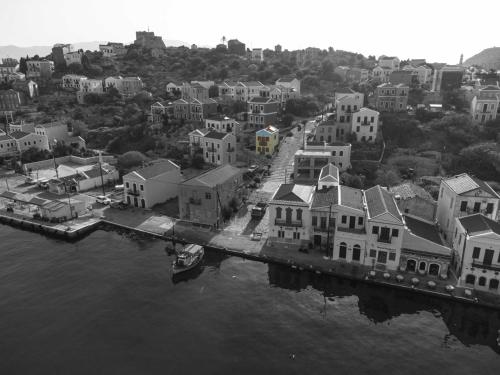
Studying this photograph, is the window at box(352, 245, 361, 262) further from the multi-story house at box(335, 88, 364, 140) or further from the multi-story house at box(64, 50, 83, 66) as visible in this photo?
the multi-story house at box(64, 50, 83, 66)

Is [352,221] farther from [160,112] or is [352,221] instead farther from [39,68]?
[39,68]

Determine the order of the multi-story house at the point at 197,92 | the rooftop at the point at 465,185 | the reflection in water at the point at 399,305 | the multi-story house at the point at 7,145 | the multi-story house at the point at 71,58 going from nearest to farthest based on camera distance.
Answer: the reflection in water at the point at 399,305, the rooftop at the point at 465,185, the multi-story house at the point at 7,145, the multi-story house at the point at 197,92, the multi-story house at the point at 71,58

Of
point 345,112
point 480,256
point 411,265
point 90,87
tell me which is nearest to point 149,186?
point 411,265

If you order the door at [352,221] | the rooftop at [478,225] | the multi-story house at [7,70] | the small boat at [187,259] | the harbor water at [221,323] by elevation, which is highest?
the multi-story house at [7,70]

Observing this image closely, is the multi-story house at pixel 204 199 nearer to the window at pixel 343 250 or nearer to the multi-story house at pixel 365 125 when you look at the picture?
the window at pixel 343 250

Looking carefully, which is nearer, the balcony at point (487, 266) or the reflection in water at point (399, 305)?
the reflection in water at point (399, 305)

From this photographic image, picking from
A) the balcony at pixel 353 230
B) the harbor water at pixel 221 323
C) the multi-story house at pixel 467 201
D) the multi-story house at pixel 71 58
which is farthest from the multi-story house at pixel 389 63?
the multi-story house at pixel 71 58

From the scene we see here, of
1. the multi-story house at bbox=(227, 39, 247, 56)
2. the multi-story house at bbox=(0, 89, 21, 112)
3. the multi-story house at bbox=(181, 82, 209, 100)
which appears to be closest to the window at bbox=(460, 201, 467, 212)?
the multi-story house at bbox=(181, 82, 209, 100)
